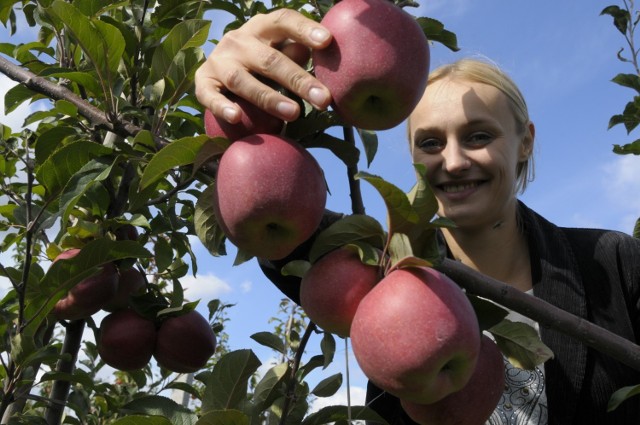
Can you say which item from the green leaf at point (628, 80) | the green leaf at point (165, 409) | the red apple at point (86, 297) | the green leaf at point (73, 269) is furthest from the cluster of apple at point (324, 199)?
the green leaf at point (628, 80)

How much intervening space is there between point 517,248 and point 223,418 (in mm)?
1455

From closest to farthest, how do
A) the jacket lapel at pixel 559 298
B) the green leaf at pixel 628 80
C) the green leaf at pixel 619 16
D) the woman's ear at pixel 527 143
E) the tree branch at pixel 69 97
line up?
the tree branch at pixel 69 97
the jacket lapel at pixel 559 298
the woman's ear at pixel 527 143
the green leaf at pixel 628 80
the green leaf at pixel 619 16

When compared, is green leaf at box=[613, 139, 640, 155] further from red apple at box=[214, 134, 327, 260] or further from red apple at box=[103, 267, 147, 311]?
red apple at box=[214, 134, 327, 260]

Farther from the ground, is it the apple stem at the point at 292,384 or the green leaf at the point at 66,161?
the green leaf at the point at 66,161

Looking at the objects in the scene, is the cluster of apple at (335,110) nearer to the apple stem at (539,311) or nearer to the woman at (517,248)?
the apple stem at (539,311)

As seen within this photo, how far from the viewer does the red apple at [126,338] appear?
203cm

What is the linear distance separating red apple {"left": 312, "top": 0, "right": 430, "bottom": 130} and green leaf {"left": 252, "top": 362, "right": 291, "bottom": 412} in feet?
1.93

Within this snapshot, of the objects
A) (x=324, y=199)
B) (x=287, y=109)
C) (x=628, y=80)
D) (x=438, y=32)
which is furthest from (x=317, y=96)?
(x=628, y=80)

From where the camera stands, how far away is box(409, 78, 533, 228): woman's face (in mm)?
2111

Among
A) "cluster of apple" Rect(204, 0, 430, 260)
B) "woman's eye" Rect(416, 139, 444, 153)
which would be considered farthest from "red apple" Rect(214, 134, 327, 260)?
"woman's eye" Rect(416, 139, 444, 153)

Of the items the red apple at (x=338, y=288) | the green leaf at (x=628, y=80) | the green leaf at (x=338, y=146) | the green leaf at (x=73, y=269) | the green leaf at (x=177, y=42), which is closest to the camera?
the red apple at (x=338, y=288)

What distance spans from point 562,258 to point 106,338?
1447 millimetres

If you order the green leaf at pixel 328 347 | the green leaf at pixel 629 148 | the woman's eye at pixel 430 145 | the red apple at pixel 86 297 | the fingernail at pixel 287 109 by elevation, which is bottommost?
the green leaf at pixel 328 347

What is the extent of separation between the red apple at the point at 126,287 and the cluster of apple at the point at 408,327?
124 centimetres
